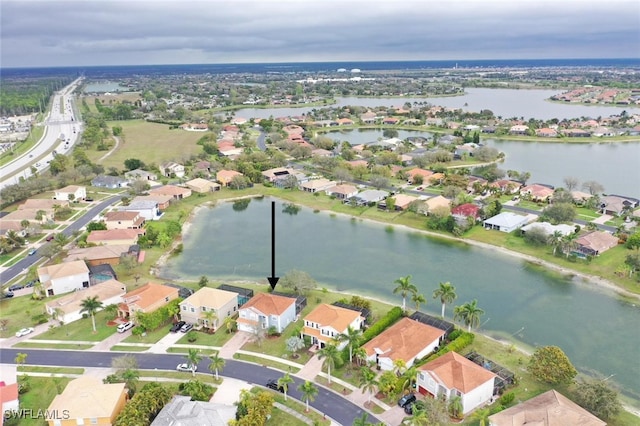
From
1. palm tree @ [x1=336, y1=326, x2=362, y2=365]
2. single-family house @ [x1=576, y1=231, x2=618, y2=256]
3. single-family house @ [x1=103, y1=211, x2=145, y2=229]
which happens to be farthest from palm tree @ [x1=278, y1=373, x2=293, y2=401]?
single-family house @ [x1=576, y1=231, x2=618, y2=256]

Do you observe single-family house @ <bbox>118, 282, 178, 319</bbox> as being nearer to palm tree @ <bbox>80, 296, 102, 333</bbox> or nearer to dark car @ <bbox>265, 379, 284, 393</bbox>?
palm tree @ <bbox>80, 296, 102, 333</bbox>

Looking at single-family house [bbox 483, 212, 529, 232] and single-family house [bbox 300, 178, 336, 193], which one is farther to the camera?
single-family house [bbox 300, 178, 336, 193]

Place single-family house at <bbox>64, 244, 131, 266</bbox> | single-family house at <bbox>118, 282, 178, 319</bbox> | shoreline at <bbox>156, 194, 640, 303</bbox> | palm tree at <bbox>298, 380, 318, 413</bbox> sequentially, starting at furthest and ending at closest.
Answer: single-family house at <bbox>64, 244, 131, 266</bbox>
shoreline at <bbox>156, 194, 640, 303</bbox>
single-family house at <bbox>118, 282, 178, 319</bbox>
palm tree at <bbox>298, 380, 318, 413</bbox>

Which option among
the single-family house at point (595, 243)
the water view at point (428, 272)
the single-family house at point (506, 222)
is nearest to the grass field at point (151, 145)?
the water view at point (428, 272)

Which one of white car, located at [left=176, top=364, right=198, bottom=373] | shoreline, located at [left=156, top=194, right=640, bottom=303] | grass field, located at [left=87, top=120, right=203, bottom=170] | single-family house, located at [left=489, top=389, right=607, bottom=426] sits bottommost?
white car, located at [left=176, top=364, right=198, bottom=373]

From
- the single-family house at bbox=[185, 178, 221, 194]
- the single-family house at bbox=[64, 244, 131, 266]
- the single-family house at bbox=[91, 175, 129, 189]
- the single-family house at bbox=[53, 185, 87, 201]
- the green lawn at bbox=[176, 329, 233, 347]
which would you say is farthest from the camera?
A: the single-family house at bbox=[91, 175, 129, 189]
